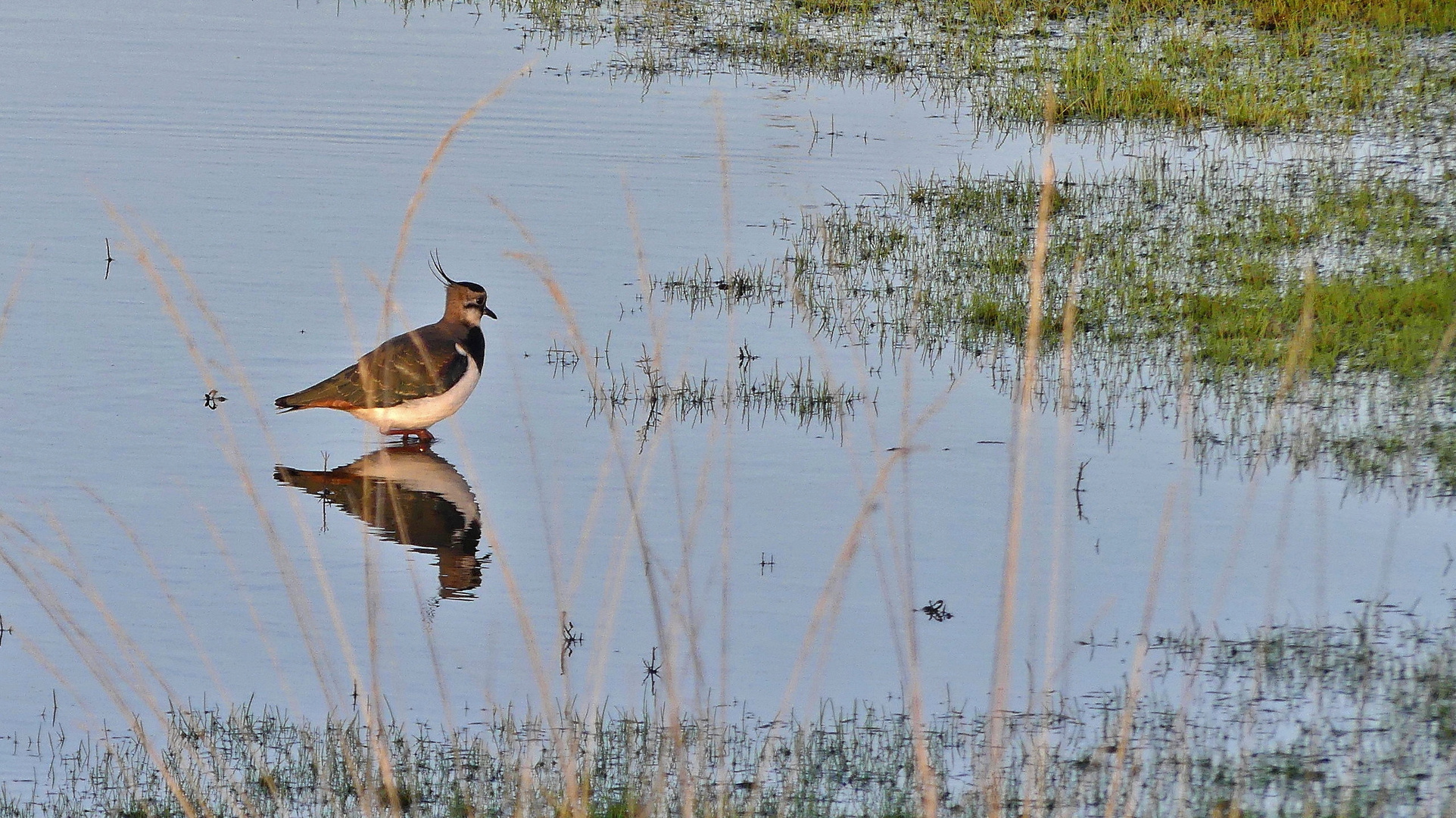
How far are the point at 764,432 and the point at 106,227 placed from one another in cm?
586

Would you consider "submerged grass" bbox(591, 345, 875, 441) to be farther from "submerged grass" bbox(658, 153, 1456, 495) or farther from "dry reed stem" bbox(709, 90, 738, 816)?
"submerged grass" bbox(658, 153, 1456, 495)

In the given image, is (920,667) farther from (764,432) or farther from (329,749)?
(764,432)

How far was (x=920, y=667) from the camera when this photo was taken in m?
6.55

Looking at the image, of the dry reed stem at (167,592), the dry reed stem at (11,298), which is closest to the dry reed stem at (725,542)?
the dry reed stem at (167,592)

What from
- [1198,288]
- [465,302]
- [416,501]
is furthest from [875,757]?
[1198,288]

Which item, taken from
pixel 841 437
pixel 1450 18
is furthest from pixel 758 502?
pixel 1450 18

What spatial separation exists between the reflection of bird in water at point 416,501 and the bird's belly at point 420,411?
0.68 ft

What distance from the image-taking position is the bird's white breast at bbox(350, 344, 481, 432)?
892cm

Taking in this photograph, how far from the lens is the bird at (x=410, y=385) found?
888cm

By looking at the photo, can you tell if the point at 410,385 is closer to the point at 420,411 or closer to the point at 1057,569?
the point at 420,411

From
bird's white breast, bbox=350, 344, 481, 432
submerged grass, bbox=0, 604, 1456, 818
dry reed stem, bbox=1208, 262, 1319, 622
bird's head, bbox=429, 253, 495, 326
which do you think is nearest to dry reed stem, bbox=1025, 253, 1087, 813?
submerged grass, bbox=0, 604, 1456, 818

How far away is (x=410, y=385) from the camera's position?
8836 mm

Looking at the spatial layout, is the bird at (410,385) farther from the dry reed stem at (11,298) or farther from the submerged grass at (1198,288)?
the submerged grass at (1198,288)

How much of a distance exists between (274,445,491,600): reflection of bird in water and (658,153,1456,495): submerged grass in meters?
2.05
